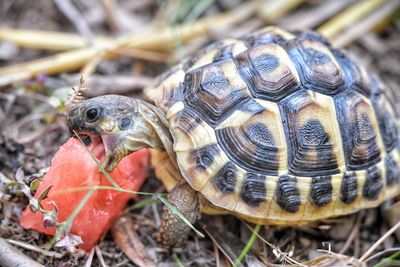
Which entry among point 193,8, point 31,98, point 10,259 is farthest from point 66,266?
point 193,8

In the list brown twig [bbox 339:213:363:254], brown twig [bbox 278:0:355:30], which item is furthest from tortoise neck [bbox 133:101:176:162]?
brown twig [bbox 278:0:355:30]

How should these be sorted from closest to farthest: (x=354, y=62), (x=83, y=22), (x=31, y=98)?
(x=354, y=62)
(x=31, y=98)
(x=83, y=22)

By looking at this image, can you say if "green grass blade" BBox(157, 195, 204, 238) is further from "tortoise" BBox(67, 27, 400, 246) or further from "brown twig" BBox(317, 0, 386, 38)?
"brown twig" BBox(317, 0, 386, 38)

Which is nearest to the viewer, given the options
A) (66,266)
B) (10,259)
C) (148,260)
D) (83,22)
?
(10,259)

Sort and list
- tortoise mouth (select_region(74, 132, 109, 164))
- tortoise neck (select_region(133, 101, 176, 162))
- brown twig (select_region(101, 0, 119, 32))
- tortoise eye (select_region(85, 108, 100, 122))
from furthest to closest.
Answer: brown twig (select_region(101, 0, 119, 32)) < tortoise neck (select_region(133, 101, 176, 162)) < tortoise mouth (select_region(74, 132, 109, 164)) < tortoise eye (select_region(85, 108, 100, 122))

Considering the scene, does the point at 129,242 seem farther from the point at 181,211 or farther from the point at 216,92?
the point at 216,92

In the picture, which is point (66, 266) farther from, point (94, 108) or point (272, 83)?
point (272, 83)
